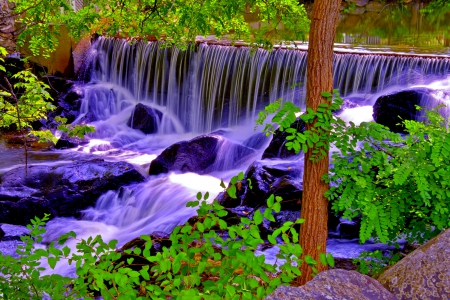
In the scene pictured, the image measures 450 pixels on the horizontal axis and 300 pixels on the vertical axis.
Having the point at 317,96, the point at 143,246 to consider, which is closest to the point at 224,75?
the point at 143,246

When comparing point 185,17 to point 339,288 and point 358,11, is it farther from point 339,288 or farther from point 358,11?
point 358,11

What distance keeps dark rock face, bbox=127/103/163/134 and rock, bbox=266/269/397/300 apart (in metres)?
10.4

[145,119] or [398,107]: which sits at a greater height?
[398,107]

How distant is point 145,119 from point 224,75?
2270 mm

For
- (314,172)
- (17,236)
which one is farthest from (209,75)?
(314,172)

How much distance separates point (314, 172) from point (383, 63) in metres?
8.07

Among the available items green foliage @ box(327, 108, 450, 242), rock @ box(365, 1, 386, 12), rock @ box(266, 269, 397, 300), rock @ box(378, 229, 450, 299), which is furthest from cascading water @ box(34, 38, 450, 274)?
rock @ box(365, 1, 386, 12)

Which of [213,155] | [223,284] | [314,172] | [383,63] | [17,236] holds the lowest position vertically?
[17,236]

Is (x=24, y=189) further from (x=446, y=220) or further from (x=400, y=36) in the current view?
(x=400, y=36)

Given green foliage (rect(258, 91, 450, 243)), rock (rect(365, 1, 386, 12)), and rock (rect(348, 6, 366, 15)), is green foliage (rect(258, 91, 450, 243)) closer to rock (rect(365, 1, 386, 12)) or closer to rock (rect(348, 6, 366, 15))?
rock (rect(348, 6, 366, 15))

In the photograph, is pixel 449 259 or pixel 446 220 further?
pixel 446 220

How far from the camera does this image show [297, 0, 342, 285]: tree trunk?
137 inches

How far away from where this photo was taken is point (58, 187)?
855cm

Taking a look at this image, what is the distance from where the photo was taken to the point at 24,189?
8555mm
